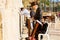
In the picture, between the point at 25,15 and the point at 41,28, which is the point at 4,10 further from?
the point at 41,28

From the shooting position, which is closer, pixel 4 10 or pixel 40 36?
pixel 4 10

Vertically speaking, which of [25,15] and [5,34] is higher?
[25,15]

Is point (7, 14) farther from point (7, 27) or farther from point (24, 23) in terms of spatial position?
point (24, 23)

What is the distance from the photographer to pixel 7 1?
3.76 feet

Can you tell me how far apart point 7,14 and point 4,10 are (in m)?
0.04

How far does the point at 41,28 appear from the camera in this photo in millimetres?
1544

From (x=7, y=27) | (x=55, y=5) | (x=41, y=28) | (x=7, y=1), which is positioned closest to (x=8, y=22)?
(x=7, y=27)

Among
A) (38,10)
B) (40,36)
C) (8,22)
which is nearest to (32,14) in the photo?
(38,10)

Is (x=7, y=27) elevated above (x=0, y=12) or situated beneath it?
situated beneath

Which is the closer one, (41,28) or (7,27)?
(7,27)

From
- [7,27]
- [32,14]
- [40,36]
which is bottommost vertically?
[40,36]

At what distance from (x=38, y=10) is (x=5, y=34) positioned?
486 millimetres

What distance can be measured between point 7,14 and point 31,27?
45 cm

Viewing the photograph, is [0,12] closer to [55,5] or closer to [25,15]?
[25,15]
